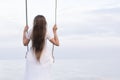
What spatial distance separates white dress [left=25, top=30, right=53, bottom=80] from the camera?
3801mm

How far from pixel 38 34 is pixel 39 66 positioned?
0.49 metres

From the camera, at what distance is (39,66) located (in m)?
3.82

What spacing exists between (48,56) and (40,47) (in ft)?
0.60

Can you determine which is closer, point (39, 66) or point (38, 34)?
point (38, 34)

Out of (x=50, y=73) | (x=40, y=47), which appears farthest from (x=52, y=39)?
(x=50, y=73)

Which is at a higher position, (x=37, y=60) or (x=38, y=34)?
(x=38, y=34)

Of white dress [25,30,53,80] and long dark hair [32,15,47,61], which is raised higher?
long dark hair [32,15,47,61]

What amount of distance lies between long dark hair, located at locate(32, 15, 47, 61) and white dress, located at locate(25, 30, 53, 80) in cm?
7

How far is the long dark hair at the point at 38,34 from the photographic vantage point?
366 centimetres

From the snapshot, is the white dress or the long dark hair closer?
the long dark hair

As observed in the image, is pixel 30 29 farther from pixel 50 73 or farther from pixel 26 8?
pixel 50 73

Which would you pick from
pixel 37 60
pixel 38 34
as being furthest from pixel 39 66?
pixel 38 34

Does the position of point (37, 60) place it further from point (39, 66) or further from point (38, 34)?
point (38, 34)

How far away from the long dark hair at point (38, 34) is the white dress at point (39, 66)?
0.22 ft
